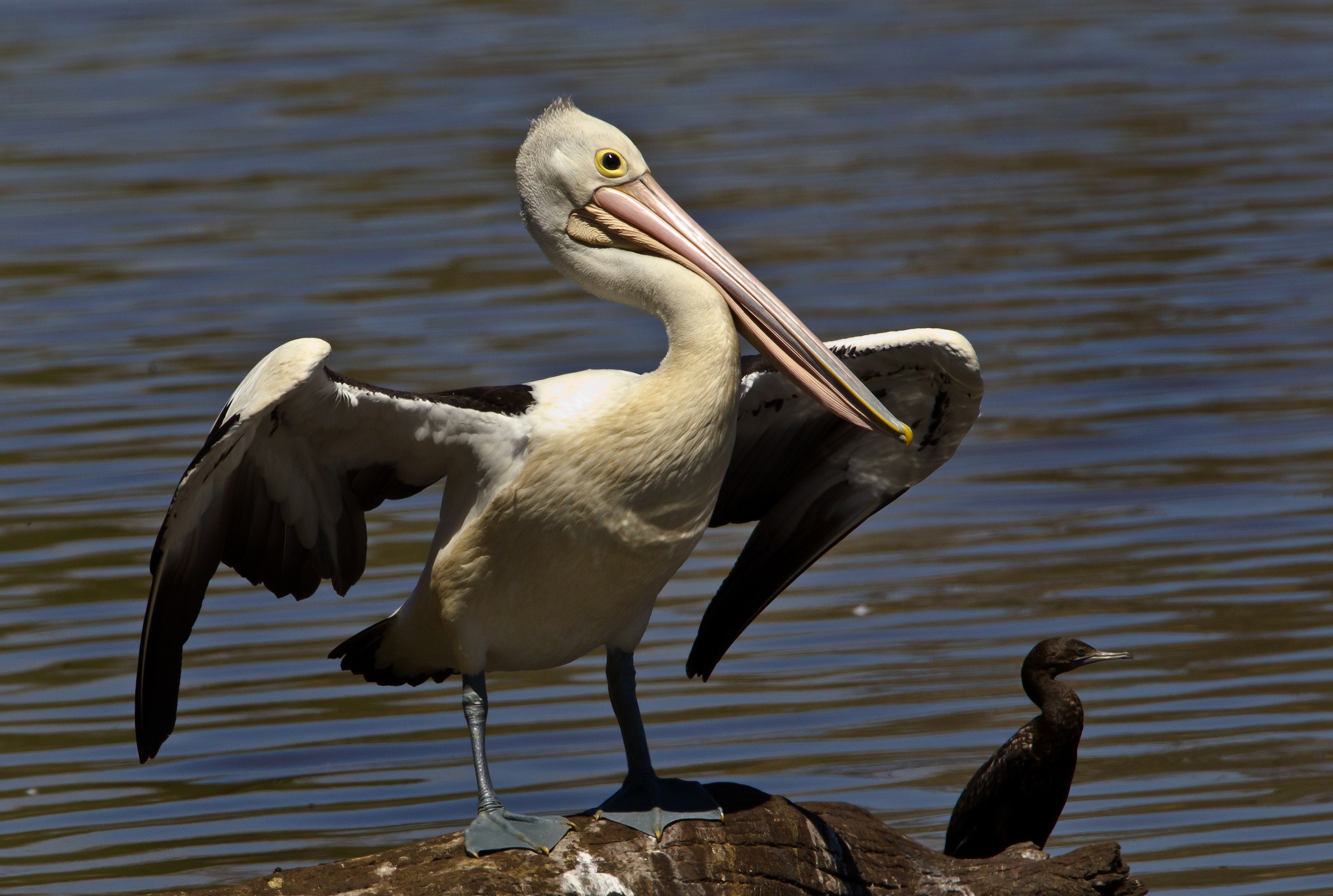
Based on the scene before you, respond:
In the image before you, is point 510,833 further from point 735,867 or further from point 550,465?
point 550,465

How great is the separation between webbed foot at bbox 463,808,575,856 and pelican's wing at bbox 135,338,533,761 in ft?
2.35

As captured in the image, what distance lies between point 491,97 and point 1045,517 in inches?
325

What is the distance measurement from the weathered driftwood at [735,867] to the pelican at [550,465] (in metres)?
0.06

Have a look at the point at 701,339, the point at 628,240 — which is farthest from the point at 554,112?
the point at 701,339

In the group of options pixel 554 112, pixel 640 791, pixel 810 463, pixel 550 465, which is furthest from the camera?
pixel 810 463

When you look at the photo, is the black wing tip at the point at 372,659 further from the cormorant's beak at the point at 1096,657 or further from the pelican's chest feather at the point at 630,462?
the cormorant's beak at the point at 1096,657

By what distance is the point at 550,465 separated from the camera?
4.00m

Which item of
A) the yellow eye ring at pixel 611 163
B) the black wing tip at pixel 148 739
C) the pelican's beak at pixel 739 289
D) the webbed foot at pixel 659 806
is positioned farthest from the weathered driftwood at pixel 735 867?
the yellow eye ring at pixel 611 163

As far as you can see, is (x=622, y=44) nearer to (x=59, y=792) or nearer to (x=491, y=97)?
(x=491, y=97)

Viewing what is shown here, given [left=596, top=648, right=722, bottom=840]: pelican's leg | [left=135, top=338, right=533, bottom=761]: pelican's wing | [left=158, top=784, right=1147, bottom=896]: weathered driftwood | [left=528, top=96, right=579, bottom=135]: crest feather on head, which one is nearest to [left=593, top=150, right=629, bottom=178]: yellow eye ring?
[left=528, top=96, right=579, bottom=135]: crest feather on head

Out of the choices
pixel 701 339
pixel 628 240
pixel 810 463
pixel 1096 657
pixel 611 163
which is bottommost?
pixel 1096 657

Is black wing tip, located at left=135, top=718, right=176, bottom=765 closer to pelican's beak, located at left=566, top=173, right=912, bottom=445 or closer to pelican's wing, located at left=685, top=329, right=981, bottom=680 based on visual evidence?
pelican's wing, located at left=685, top=329, right=981, bottom=680

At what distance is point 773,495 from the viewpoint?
4922 mm

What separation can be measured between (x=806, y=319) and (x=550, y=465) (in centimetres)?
547
